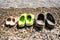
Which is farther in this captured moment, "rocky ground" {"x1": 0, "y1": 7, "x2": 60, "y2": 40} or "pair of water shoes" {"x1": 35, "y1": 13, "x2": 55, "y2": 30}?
"pair of water shoes" {"x1": 35, "y1": 13, "x2": 55, "y2": 30}

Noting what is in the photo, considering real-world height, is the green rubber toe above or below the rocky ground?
above

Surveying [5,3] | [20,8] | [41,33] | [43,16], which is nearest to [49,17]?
[43,16]

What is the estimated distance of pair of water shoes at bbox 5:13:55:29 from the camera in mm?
3018

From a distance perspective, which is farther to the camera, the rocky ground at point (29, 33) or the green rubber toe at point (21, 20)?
the green rubber toe at point (21, 20)

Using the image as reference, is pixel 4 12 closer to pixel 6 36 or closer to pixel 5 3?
pixel 5 3

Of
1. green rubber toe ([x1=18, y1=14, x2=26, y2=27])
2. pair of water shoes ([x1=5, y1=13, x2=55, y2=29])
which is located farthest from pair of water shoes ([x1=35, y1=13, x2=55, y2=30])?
green rubber toe ([x1=18, y1=14, x2=26, y2=27])

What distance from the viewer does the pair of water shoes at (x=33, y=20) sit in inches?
119

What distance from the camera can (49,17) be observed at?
123 inches

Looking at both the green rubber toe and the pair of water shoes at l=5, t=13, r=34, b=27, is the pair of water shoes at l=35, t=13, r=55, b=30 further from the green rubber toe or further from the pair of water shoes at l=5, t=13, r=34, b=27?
the green rubber toe

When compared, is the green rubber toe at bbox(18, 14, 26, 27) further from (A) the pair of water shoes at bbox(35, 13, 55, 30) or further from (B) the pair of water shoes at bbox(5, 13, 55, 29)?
(A) the pair of water shoes at bbox(35, 13, 55, 30)

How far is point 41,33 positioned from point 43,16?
293mm

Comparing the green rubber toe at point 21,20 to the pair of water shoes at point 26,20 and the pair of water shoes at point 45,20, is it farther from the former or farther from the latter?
the pair of water shoes at point 45,20

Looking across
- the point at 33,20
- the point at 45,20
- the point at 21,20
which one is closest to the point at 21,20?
the point at 21,20

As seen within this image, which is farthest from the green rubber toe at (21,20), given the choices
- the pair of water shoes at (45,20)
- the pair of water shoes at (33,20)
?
the pair of water shoes at (45,20)
